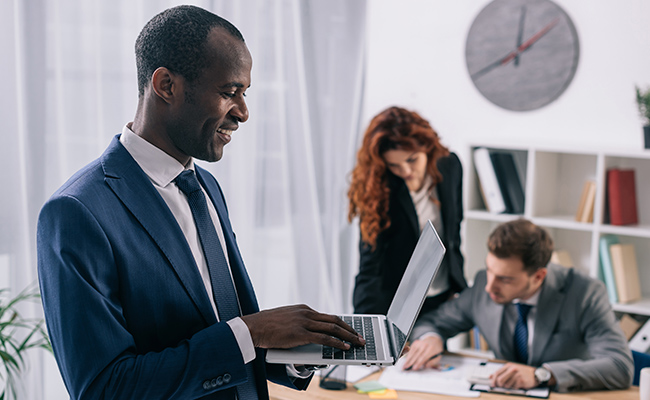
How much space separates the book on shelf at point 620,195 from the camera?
3191 millimetres

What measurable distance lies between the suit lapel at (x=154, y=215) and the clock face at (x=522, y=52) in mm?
2993

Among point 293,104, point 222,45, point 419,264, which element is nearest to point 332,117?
point 293,104

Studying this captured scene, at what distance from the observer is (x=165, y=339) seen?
1072mm

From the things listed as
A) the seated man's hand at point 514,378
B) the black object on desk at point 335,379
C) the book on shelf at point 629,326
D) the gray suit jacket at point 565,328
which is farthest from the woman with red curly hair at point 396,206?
the book on shelf at point 629,326

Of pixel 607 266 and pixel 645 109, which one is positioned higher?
pixel 645 109

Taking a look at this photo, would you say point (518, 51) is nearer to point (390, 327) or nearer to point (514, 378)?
point (514, 378)

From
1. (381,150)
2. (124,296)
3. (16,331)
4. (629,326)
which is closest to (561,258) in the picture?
(629,326)

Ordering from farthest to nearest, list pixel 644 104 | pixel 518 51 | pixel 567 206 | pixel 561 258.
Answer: pixel 518 51 → pixel 567 206 → pixel 561 258 → pixel 644 104

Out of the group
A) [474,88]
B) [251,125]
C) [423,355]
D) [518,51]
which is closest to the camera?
[423,355]

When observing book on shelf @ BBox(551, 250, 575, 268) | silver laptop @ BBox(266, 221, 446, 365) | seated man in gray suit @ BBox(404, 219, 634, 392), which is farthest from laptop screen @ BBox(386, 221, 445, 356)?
book on shelf @ BBox(551, 250, 575, 268)

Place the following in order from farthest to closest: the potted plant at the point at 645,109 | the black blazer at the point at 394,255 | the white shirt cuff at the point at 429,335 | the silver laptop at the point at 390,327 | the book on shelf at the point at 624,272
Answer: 1. the book on shelf at the point at 624,272
2. the potted plant at the point at 645,109
3. the black blazer at the point at 394,255
4. the white shirt cuff at the point at 429,335
5. the silver laptop at the point at 390,327

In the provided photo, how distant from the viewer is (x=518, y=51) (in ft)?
12.1

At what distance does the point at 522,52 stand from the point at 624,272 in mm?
1346

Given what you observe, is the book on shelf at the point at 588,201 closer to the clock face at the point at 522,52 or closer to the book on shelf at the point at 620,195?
the book on shelf at the point at 620,195
